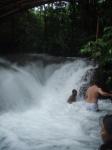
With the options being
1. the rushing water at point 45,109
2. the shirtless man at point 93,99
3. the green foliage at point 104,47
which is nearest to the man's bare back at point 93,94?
the shirtless man at point 93,99

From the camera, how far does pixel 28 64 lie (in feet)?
54.4

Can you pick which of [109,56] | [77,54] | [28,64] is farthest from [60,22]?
[109,56]

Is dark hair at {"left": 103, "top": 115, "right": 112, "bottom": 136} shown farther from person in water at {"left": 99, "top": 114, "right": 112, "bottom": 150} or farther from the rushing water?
the rushing water

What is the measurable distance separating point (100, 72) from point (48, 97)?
2108 millimetres

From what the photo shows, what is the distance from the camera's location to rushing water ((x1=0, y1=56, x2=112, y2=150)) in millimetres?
8617

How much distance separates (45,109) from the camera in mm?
12438

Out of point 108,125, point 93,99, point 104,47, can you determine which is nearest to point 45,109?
point 93,99

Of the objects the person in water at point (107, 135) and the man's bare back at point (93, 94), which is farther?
the man's bare back at point (93, 94)

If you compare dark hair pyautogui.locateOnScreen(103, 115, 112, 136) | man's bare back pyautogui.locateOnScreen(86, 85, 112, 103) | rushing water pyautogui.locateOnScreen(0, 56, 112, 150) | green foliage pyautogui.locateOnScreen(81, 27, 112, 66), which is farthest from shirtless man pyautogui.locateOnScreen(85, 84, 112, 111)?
dark hair pyautogui.locateOnScreen(103, 115, 112, 136)

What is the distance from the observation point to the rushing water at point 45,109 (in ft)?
28.3

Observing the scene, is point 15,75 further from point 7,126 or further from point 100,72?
point 7,126

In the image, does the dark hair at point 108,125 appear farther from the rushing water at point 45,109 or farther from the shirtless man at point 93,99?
the shirtless man at point 93,99

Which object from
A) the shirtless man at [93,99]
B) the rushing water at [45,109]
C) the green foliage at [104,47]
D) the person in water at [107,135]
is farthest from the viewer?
the shirtless man at [93,99]

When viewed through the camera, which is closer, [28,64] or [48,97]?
[48,97]
